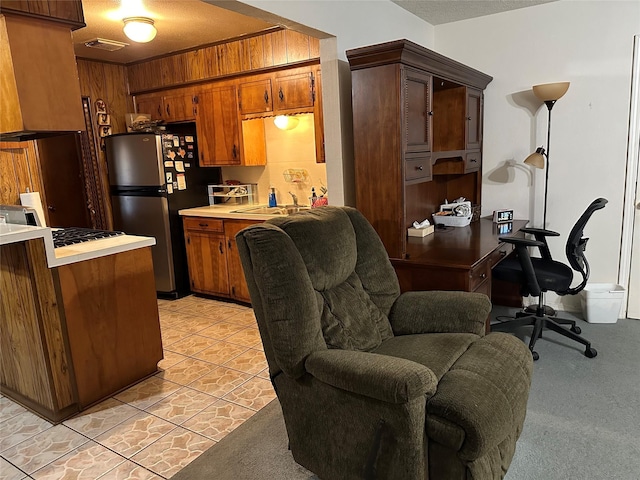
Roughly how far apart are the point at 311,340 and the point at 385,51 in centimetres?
167

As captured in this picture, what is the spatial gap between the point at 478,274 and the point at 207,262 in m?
2.68

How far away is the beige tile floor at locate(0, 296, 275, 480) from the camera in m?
2.07

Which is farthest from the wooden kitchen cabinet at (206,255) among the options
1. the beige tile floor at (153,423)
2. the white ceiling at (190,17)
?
the white ceiling at (190,17)

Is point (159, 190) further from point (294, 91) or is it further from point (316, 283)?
Result: point (316, 283)

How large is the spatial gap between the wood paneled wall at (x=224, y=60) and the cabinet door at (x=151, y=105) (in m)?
0.09

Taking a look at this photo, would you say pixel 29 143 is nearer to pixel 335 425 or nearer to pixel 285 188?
pixel 285 188

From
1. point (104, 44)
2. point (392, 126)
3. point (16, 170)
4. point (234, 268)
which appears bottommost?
point (234, 268)

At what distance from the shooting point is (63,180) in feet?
15.4

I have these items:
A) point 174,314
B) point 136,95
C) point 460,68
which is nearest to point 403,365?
point 460,68

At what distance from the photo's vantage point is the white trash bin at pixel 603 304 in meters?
3.40

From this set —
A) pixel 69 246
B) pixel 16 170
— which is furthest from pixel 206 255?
pixel 69 246

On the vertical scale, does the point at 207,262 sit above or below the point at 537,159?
below

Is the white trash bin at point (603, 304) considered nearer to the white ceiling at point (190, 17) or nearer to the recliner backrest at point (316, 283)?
the recliner backrest at point (316, 283)

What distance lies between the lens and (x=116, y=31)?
3609mm
